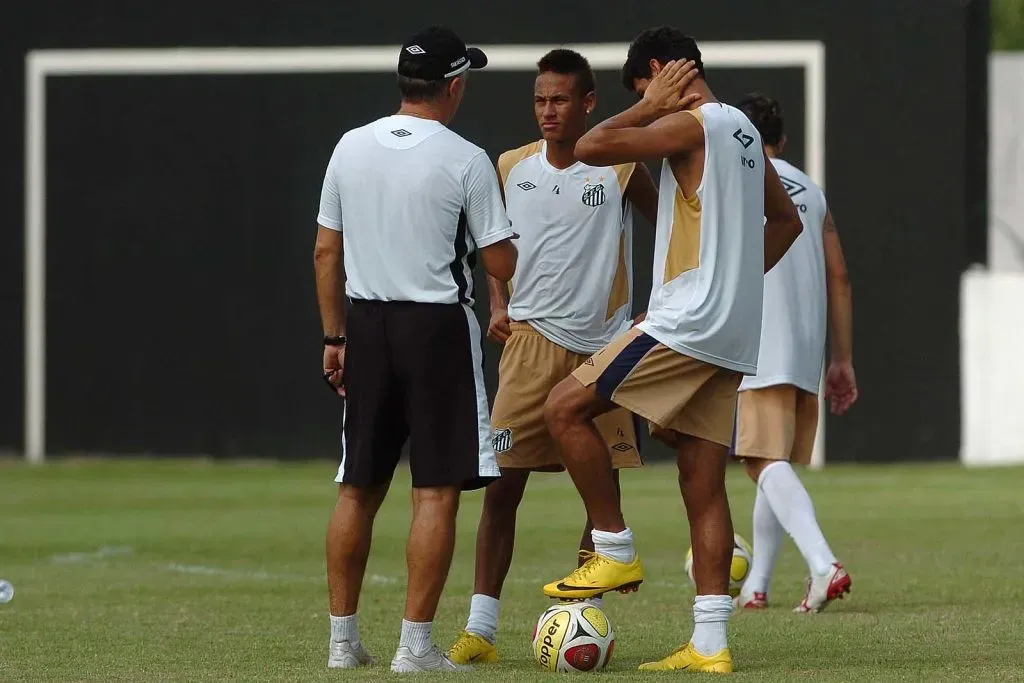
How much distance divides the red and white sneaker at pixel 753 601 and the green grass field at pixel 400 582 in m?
0.19

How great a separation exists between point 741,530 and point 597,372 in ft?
20.5

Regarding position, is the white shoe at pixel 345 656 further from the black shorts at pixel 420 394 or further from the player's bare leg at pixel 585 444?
the player's bare leg at pixel 585 444

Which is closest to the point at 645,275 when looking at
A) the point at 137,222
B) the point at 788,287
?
the point at 137,222

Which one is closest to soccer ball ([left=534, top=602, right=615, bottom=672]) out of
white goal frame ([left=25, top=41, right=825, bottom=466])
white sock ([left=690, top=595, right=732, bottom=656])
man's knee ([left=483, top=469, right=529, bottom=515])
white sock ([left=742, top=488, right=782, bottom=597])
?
white sock ([left=690, top=595, right=732, bottom=656])

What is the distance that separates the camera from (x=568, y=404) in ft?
22.4

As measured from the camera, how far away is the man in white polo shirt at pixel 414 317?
21.9ft

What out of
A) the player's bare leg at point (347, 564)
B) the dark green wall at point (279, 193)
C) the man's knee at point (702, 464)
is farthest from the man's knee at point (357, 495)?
the dark green wall at point (279, 193)

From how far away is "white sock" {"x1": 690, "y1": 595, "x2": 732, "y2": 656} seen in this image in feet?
21.8

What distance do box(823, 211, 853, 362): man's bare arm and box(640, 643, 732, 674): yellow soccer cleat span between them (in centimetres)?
298

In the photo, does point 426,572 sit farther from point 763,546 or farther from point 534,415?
point 763,546

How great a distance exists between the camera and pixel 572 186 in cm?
756

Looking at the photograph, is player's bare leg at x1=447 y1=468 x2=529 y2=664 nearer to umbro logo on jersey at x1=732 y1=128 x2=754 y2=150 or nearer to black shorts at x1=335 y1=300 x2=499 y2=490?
black shorts at x1=335 y1=300 x2=499 y2=490

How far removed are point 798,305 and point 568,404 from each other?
8.97 ft

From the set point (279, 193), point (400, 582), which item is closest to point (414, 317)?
point (400, 582)
